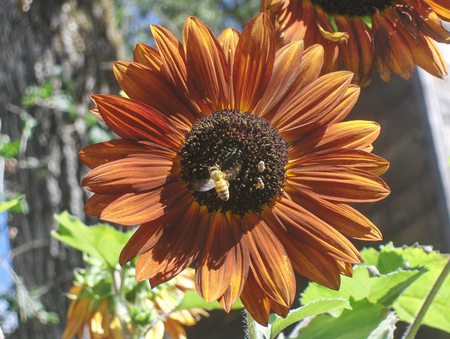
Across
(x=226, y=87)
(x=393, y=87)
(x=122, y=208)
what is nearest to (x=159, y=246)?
(x=122, y=208)

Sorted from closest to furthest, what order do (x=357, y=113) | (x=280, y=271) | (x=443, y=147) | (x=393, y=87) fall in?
(x=280, y=271) → (x=443, y=147) → (x=393, y=87) → (x=357, y=113)

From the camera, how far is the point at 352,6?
0.79m

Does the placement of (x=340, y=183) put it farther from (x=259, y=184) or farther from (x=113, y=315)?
(x=113, y=315)

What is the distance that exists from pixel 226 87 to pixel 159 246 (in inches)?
5.8

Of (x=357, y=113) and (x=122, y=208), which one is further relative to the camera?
(x=357, y=113)

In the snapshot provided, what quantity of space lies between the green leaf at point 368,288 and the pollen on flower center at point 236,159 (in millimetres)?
109

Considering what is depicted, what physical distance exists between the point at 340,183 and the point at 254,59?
117mm

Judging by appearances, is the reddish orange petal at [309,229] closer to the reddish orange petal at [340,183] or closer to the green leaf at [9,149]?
the reddish orange petal at [340,183]

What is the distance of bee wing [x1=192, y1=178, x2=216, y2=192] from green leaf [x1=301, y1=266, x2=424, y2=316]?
0.14 meters

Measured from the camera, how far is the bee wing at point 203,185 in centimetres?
66

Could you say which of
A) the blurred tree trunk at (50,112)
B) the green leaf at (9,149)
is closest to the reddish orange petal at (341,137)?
the green leaf at (9,149)

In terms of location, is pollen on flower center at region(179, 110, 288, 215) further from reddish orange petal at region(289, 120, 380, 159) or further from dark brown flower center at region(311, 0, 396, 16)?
dark brown flower center at region(311, 0, 396, 16)

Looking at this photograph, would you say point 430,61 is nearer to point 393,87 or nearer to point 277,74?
point 277,74

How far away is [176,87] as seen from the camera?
0.62 m
